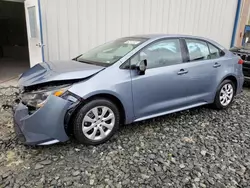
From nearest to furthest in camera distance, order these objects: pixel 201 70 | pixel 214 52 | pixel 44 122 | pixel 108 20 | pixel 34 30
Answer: pixel 44 122 → pixel 201 70 → pixel 214 52 → pixel 34 30 → pixel 108 20

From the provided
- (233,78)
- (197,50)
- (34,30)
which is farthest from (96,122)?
(34,30)

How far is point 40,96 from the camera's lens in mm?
2629

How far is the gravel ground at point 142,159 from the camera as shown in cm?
232

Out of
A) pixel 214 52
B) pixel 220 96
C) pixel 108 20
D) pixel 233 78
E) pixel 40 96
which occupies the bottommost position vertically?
pixel 220 96

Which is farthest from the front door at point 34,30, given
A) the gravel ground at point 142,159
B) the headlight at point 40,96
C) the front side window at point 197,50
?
the front side window at point 197,50

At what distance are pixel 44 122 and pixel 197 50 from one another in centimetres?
260

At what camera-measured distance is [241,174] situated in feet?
8.13

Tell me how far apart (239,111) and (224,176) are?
87.7 inches

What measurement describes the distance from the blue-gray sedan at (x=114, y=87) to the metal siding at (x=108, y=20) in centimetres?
235

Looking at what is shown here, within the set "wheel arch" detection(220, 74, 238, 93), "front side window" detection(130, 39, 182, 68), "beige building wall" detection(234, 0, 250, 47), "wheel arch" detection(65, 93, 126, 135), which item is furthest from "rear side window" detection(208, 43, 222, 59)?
"beige building wall" detection(234, 0, 250, 47)

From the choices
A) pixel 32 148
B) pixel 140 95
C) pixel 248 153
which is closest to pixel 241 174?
pixel 248 153

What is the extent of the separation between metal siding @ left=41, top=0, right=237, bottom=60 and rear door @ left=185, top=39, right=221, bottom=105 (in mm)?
2928

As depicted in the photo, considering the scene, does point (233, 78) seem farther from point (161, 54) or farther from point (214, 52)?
point (161, 54)

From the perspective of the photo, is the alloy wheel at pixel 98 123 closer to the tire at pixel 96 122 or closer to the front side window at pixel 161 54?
the tire at pixel 96 122
